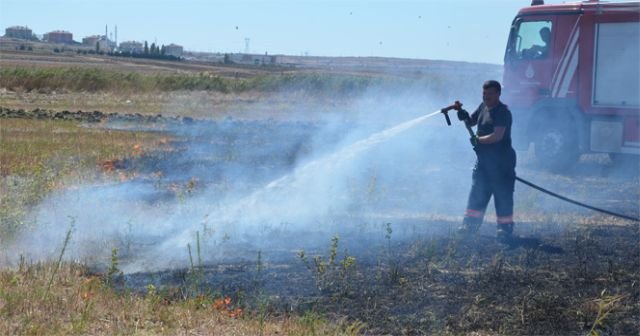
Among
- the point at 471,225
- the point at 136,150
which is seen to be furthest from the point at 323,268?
the point at 136,150

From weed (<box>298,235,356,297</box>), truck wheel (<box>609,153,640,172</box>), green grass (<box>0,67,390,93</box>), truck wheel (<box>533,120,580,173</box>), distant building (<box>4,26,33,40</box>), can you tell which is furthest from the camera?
distant building (<box>4,26,33,40</box>)

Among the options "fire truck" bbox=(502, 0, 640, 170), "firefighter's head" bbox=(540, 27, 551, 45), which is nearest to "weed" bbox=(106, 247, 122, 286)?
"fire truck" bbox=(502, 0, 640, 170)

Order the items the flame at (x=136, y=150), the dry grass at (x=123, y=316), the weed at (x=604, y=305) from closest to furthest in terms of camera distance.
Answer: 1. the dry grass at (x=123, y=316)
2. the weed at (x=604, y=305)
3. the flame at (x=136, y=150)

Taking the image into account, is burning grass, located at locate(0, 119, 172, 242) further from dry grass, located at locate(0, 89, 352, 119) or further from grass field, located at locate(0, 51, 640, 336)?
dry grass, located at locate(0, 89, 352, 119)

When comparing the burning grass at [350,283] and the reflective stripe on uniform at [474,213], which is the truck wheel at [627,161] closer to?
the burning grass at [350,283]

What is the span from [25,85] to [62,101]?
6.04 meters

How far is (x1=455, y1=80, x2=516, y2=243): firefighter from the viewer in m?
8.02

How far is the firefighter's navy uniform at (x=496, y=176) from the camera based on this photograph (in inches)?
316

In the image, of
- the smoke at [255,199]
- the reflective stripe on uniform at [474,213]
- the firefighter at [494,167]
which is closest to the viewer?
the smoke at [255,199]

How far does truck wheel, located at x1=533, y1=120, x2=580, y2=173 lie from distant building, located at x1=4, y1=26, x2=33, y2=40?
134 m

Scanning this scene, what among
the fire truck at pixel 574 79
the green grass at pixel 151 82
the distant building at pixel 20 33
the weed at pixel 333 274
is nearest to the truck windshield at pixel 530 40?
the fire truck at pixel 574 79

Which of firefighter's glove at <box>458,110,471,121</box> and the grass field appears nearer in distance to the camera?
the grass field

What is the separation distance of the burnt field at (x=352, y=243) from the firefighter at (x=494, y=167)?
0.26 m

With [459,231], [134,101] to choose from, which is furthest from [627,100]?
[134,101]
